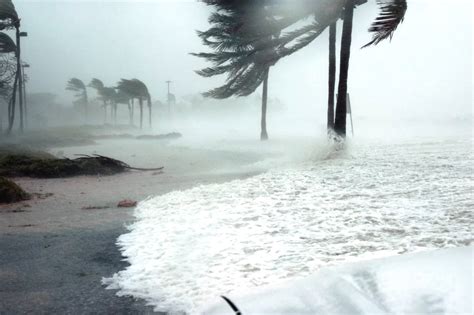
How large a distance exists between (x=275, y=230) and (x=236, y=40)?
662 inches

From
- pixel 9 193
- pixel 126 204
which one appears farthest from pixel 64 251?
pixel 9 193

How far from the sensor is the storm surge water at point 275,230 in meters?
2.76

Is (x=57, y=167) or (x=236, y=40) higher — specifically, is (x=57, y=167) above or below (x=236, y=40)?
below

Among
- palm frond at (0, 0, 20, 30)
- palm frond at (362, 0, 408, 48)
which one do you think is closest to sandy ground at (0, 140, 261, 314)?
palm frond at (362, 0, 408, 48)

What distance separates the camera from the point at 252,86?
19.3m

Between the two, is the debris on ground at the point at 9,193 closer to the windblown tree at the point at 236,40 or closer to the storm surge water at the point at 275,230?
the storm surge water at the point at 275,230

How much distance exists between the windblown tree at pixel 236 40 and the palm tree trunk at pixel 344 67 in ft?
8.15

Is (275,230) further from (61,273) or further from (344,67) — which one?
(344,67)

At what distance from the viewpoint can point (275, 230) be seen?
3.92 m

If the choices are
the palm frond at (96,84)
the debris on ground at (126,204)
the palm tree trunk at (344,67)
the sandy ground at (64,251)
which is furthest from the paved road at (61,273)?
the palm frond at (96,84)

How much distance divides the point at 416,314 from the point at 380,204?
11.3ft

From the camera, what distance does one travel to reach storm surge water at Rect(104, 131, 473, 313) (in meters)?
2.76

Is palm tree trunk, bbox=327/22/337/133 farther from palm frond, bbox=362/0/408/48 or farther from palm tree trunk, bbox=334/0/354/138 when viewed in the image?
palm frond, bbox=362/0/408/48

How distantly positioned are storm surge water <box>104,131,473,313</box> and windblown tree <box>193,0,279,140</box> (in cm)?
857
